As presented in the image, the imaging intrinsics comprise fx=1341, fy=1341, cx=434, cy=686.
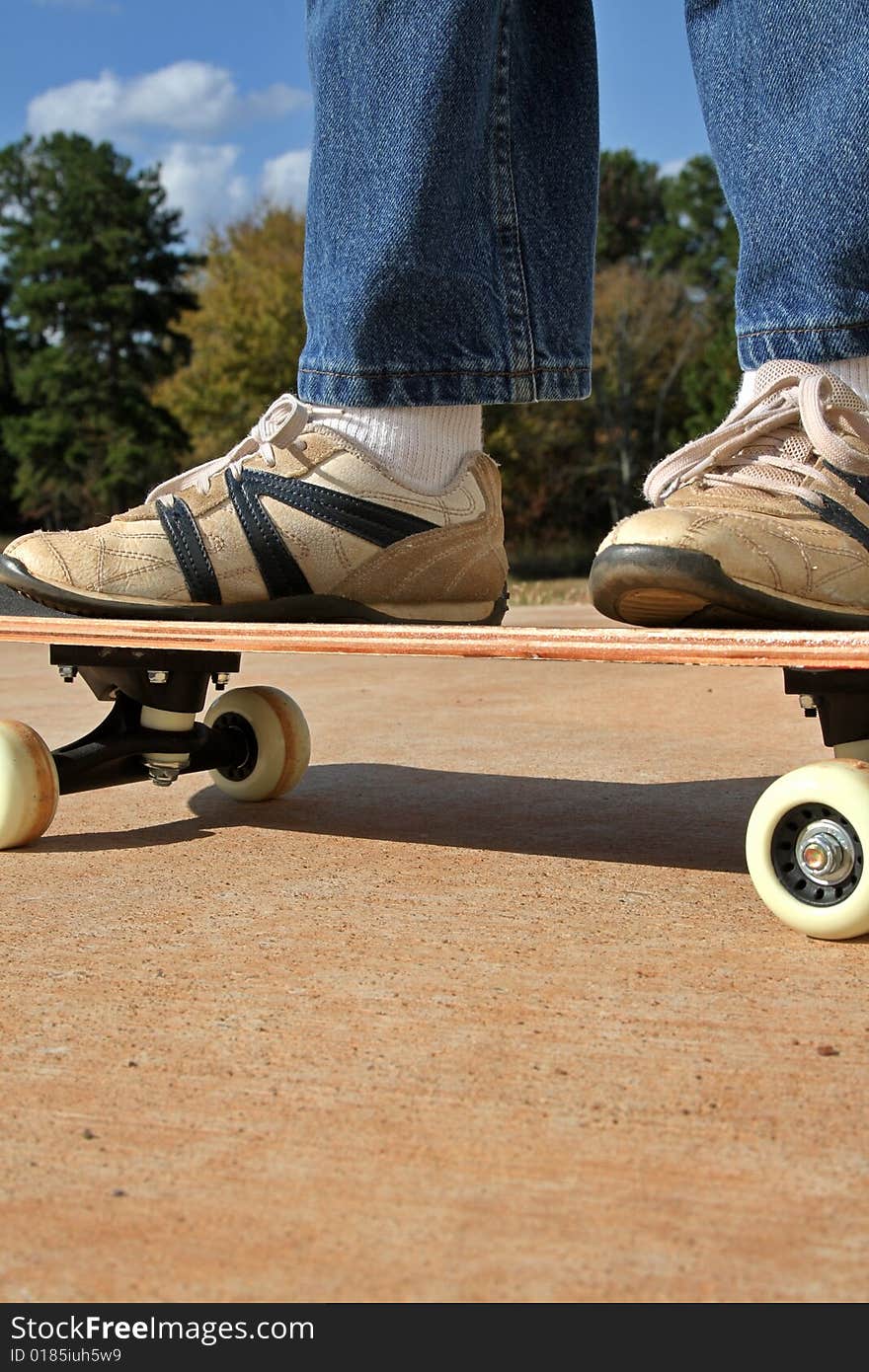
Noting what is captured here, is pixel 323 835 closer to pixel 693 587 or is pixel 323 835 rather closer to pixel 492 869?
pixel 492 869

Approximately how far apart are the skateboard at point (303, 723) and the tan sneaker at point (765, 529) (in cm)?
6

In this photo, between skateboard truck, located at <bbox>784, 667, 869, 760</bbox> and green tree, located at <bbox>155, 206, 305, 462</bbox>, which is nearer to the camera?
skateboard truck, located at <bbox>784, 667, 869, 760</bbox>

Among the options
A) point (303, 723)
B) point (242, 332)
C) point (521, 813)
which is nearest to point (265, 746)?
point (303, 723)

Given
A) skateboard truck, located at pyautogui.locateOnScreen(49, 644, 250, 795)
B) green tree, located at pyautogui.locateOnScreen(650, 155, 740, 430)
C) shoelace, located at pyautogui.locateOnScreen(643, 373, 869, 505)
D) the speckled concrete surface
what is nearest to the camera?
the speckled concrete surface

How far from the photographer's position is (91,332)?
129ft

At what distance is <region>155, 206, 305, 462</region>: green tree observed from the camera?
99.8ft

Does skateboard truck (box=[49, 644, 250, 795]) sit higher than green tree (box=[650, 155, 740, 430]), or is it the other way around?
green tree (box=[650, 155, 740, 430])

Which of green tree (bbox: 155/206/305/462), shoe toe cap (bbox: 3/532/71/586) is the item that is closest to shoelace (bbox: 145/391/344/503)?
shoe toe cap (bbox: 3/532/71/586)

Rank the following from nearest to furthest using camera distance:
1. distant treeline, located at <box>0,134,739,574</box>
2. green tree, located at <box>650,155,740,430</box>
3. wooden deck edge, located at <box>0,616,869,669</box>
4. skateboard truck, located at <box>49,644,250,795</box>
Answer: wooden deck edge, located at <box>0,616,869,669</box> → skateboard truck, located at <box>49,644,250,795</box> → distant treeline, located at <box>0,134,739,574</box> → green tree, located at <box>650,155,740,430</box>

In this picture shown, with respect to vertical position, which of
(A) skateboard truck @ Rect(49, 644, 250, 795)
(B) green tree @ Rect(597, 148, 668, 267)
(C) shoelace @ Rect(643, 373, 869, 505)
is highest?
(B) green tree @ Rect(597, 148, 668, 267)

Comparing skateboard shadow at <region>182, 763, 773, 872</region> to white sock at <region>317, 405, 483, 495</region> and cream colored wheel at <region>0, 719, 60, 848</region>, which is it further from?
white sock at <region>317, 405, 483, 495</region>

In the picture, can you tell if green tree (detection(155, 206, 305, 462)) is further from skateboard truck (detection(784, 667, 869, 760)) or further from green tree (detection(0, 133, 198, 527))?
skateboard truck (detection(784, 667, 869, 760))

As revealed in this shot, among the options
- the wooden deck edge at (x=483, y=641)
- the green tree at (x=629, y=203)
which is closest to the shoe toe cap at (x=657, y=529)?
the wooden deck edge at (x=483, y=641)
